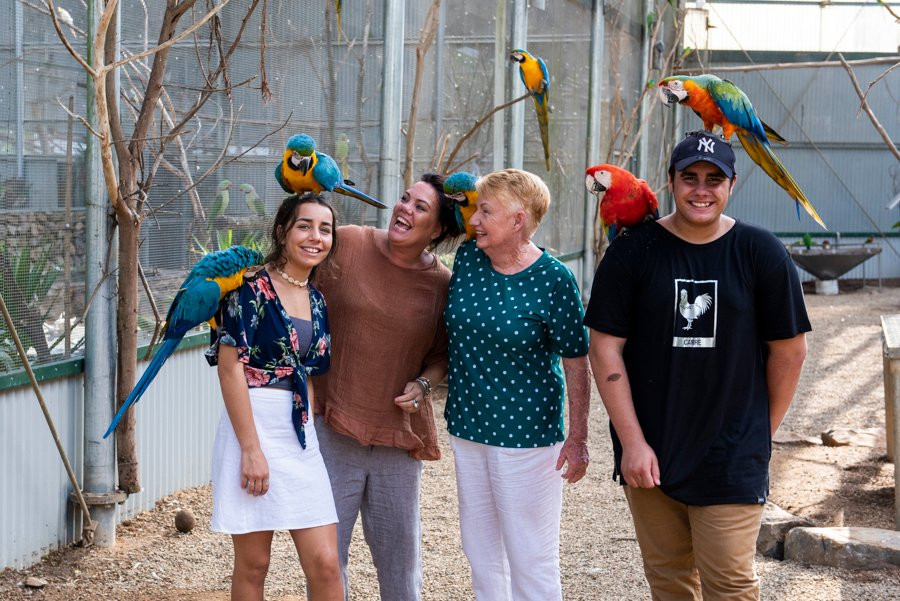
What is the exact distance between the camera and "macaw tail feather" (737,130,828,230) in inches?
104

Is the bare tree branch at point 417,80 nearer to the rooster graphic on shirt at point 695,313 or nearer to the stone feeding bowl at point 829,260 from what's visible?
the rooster graphic on shirt at point 695,313

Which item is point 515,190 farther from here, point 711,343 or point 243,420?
point 243,420

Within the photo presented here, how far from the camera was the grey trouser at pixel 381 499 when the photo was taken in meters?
2.59

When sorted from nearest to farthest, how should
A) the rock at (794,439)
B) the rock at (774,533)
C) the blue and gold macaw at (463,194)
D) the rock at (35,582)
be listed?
the blue and gold macaw at (463,194), the rock at (35,582), the rock at (774,533), the rock at (794,439)

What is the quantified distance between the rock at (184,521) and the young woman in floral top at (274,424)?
5.49 ft

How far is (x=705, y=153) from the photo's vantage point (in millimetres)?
2281

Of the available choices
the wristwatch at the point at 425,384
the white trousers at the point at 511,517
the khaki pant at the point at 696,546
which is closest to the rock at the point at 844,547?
the khaki pant at the point at 696,546

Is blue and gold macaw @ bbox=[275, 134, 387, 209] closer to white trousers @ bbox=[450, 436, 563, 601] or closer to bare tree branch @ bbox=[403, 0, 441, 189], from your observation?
white trousers @ bbox=[450, 436, 563, 601]

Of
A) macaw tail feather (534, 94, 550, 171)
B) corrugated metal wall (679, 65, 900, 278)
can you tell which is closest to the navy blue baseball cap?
macaw tail feather (534, 94, 550, 171)

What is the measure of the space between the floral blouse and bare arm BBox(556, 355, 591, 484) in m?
0.66

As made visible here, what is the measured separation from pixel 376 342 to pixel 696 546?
0.96 metres

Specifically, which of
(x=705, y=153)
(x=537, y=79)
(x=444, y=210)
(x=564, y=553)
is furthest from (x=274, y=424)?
(x=537, y=79)

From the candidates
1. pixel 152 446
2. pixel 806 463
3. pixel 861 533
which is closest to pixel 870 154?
pixel 806 463

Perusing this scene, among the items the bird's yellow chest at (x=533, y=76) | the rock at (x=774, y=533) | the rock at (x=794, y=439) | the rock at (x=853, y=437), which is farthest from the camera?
the rock at (x=794, y=439)
